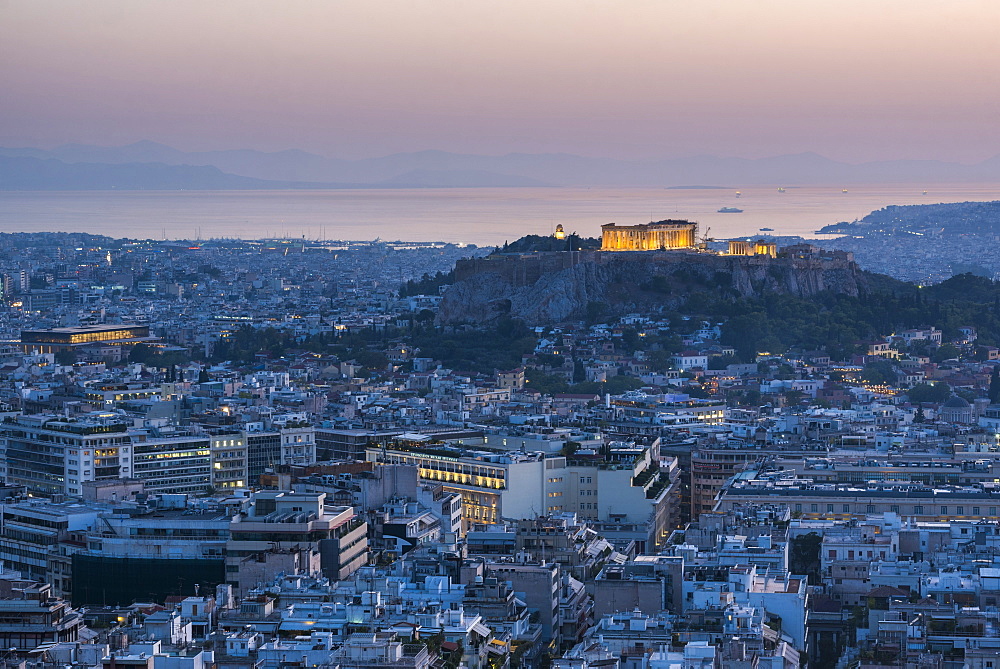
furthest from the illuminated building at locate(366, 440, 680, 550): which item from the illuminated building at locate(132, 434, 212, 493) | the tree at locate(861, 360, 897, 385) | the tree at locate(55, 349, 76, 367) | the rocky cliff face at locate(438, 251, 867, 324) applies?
the rocky cliff face at locate(438, 251, 867, 324)

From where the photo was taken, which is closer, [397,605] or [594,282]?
[397,605]

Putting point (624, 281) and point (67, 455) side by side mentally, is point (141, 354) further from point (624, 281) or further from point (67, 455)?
point (67, 455)

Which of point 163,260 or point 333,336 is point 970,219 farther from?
point 333,336

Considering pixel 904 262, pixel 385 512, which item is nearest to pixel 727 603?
pixel 385 512

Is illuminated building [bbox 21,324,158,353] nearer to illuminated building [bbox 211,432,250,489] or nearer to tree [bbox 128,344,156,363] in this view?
tree [bbox 128,344,156,363]

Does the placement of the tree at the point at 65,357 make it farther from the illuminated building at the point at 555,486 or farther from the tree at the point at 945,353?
the illuminated building at the point at 555,486

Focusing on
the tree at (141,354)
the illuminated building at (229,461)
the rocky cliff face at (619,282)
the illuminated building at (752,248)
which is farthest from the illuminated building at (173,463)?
the illuminated building at (752,248)

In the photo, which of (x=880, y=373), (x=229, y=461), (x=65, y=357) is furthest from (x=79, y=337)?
(x=229, y=461)

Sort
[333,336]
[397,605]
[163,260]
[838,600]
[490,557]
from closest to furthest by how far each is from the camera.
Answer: [397,605] → [838,600] → [490,557] → [333,336] → [163,260]
